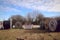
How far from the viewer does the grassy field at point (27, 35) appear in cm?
269

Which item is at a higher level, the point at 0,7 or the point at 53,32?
the point at 0,7

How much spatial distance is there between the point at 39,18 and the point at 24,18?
253 mm

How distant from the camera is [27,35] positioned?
106 inches

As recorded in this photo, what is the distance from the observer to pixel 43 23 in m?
2.72

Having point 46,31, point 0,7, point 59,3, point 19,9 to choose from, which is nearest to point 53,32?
point 46,31

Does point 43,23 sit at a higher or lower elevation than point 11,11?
lower

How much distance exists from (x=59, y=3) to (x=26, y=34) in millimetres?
763

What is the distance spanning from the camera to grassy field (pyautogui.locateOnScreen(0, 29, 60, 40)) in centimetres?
269

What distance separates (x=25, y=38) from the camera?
8.79ft

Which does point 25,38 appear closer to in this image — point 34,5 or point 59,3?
point 34,5

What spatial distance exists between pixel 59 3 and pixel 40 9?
34 centimetres

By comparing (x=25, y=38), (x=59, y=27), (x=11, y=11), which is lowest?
(x=25, y=38)

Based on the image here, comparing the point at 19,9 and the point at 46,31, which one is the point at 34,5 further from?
the point at 46,31

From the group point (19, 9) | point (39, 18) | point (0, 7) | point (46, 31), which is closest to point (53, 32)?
point (46, 31)
